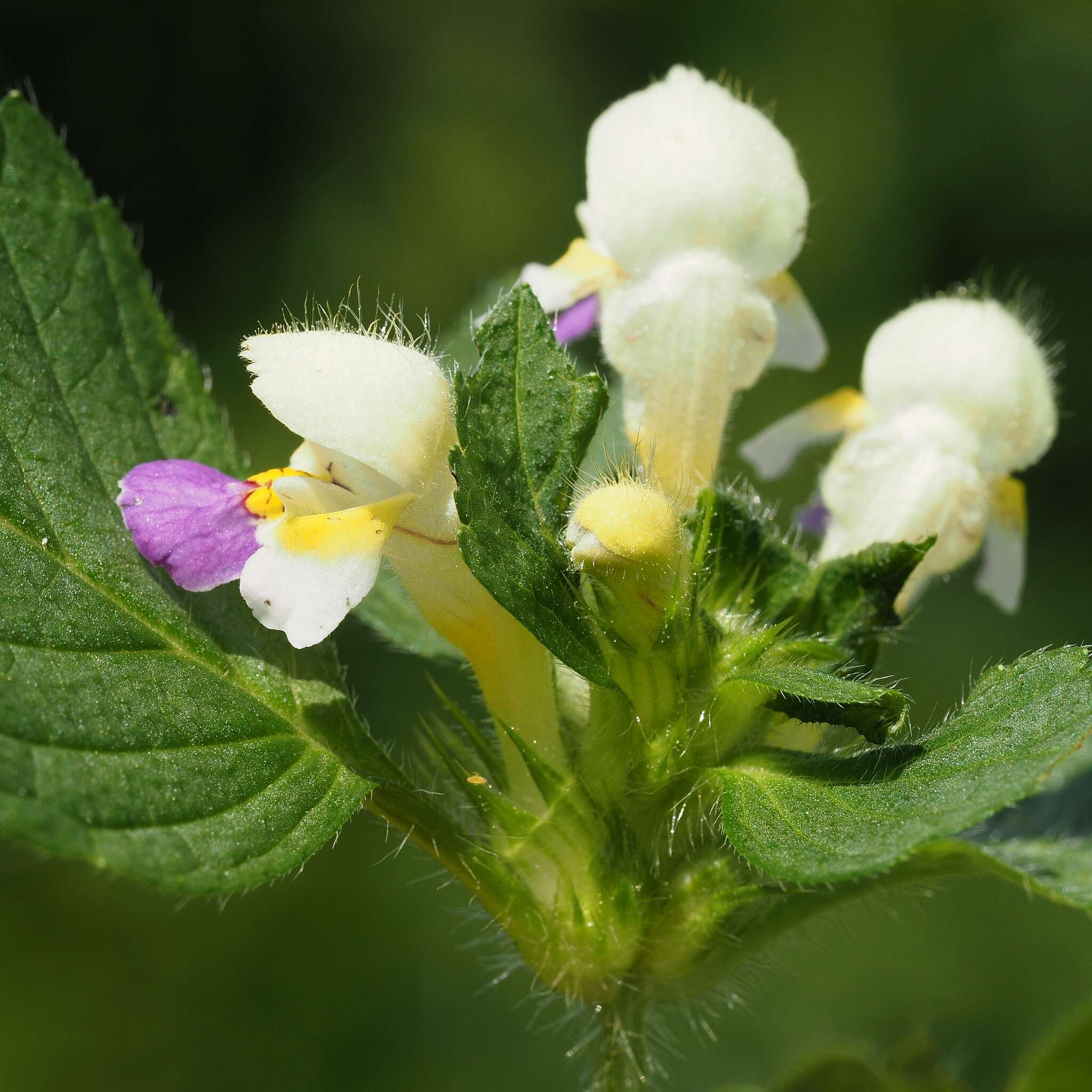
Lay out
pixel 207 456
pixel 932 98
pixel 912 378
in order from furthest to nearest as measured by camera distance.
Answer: pixel 932 98
pixel 912 378
pixel 207 456

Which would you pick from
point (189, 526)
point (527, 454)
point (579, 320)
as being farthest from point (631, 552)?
point (579, 320)

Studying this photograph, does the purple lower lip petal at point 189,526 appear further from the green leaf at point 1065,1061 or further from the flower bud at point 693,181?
the green leaf at point 1065,1061

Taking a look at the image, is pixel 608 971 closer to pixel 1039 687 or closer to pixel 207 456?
pixel 1039 687

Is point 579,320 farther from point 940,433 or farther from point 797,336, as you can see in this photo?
point 940,433

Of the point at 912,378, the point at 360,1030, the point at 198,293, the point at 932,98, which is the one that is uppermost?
the point at 932,98

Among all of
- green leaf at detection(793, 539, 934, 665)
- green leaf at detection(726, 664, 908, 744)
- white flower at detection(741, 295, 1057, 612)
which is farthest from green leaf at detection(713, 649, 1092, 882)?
white flower at detection(741, 295, 1057, 612)

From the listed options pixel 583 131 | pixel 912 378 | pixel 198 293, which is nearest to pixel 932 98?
pixel 583 131
